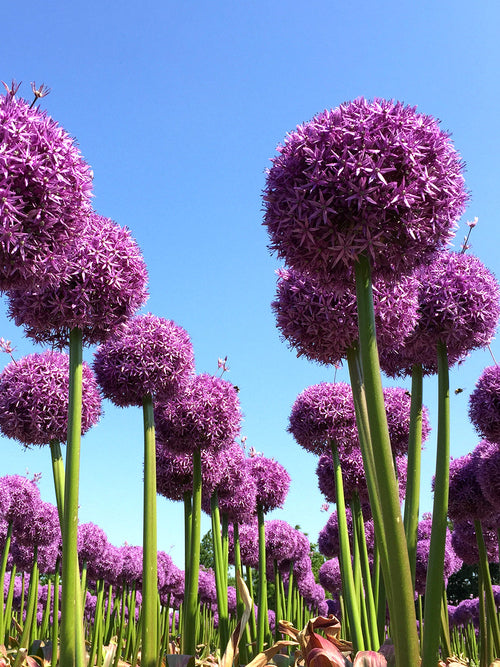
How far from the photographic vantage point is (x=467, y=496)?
8125 mm

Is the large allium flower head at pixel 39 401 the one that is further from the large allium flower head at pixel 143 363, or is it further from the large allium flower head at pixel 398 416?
the large allium flower head at pixel 398 416

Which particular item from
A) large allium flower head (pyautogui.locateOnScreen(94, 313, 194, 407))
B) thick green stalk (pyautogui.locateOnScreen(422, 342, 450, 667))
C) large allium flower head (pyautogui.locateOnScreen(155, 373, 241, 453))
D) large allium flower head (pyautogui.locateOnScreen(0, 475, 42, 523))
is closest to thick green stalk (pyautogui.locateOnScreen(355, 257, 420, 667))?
thick green stalk (pyautogui.locateOnScreen(422, 342, 450, 667))

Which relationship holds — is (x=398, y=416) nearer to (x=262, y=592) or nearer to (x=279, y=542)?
(x=262, y=592)

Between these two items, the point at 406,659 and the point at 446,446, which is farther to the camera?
the point at 446,446

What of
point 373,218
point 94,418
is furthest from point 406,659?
→ point 94,418

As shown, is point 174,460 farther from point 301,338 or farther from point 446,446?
point 446,446

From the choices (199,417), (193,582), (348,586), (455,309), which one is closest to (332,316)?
(455,309)

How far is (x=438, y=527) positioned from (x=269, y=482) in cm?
591

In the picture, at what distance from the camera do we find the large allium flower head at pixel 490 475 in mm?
7512

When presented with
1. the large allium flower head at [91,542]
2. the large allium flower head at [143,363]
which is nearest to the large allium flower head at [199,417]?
the large allium flower head at [143,363]

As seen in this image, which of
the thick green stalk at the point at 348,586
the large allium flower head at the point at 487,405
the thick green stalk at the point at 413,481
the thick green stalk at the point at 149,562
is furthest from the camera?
the large allium flower head at the point at 487,405

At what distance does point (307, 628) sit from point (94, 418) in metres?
2.89

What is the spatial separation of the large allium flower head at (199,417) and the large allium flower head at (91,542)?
6.88 metres

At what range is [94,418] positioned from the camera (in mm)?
5664
